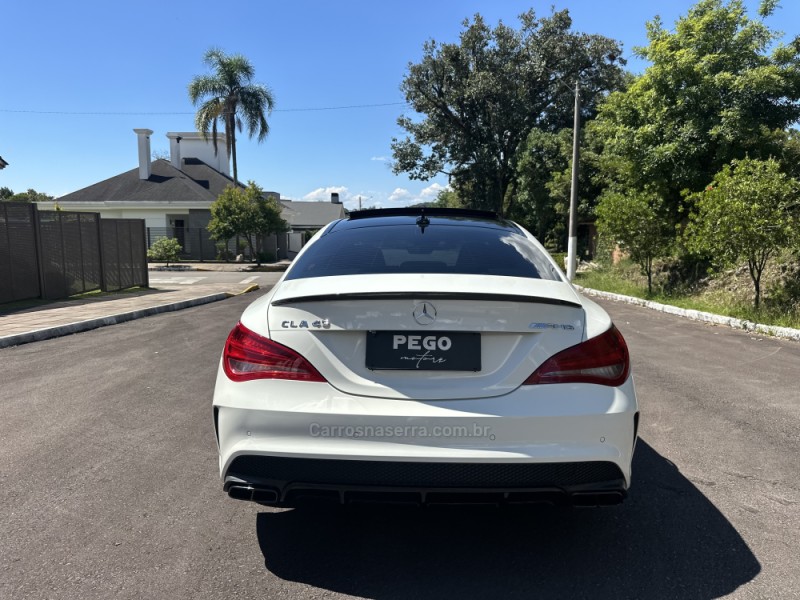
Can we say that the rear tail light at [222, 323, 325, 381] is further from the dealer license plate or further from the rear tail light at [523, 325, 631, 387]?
the rear tail light at [523, 325, 631, 387]

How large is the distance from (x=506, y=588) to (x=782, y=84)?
51.0 feet

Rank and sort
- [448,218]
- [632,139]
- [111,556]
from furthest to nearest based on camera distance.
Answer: [632,139], [448,218], [111,556]

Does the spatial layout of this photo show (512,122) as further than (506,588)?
Yes

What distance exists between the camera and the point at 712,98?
45.5 feet

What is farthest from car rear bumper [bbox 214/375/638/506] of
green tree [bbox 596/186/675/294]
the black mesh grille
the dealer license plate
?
green tree [bbox 596/186/675/294]

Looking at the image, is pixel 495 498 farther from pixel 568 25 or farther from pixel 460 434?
pixel 568 25

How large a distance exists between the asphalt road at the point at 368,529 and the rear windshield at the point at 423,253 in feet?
→ 4.41

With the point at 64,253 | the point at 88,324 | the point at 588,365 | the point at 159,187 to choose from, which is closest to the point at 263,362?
the point at 588,365

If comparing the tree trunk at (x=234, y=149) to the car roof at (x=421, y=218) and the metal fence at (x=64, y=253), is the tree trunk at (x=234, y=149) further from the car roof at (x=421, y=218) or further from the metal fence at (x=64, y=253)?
the car roof at (x=421, y=218)

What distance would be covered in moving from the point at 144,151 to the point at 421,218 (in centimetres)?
3743

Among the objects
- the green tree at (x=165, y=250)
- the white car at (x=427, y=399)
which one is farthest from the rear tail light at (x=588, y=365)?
the green tree at (x=165, y=250)

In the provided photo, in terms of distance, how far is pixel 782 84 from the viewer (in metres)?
13.5

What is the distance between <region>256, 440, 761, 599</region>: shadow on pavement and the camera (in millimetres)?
2420

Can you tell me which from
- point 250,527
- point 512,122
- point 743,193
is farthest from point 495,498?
point 512,122
